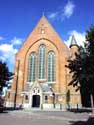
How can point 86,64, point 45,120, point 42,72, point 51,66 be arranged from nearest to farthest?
point 45,120 → point 86,64 → point 42,72 → point 51,66

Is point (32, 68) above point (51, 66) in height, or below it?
below

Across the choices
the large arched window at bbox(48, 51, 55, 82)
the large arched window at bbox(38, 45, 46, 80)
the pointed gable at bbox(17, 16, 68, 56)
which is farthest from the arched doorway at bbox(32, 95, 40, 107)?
the pointed gable at bbox(17, 16, 68, 56)

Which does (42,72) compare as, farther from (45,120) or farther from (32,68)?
(45,120)

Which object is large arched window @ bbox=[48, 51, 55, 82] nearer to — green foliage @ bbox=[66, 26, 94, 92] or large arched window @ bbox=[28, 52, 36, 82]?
large arched window @ bbox=[28, 52, 36, 82]

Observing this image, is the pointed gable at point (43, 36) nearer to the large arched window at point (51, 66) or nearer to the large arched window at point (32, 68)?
the large arched window at point (32, 68)

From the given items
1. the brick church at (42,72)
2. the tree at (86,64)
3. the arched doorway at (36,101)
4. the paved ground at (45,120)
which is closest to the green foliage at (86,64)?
the tree at (86,64)

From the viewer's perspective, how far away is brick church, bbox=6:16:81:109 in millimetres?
45312

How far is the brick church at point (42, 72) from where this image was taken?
45312 millimetres

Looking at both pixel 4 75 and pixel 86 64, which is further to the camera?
pixel 4 75

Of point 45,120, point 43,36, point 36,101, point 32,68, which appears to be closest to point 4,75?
point 32,68

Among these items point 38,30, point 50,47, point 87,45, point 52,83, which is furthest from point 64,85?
point 87,45

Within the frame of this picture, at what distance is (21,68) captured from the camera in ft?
162

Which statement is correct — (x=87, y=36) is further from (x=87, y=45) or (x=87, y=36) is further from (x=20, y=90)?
(x=20, y=90)

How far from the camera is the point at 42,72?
48531 millimetres
